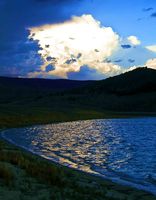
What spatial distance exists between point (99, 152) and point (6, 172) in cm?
2090

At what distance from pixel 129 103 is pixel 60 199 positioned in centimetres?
15437

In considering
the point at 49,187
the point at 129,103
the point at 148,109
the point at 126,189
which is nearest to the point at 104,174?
the point at 126,189

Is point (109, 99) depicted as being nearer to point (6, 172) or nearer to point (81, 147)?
point (81, 147)

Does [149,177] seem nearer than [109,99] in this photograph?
Yes

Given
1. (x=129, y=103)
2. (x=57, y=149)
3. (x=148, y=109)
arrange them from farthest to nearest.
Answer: (x=129, y=103) < (x=148, y=109) < (x=57, y=149)

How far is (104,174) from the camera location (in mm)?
26203

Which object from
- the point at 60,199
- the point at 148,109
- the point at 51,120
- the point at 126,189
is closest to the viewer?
the point at 60,199

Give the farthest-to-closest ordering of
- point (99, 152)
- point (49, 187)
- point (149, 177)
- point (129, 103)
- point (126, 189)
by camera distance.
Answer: point (129, 103) < point (99, 152) < point (149, 177) < point (126, 189) < point (49, 187)

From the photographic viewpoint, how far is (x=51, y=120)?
9450 cm

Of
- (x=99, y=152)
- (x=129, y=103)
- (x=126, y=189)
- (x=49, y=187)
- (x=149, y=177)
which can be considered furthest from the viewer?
(x=129, y=103)

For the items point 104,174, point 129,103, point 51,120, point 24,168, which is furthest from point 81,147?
point 129,103

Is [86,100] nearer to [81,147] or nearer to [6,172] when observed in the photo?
[81,147]

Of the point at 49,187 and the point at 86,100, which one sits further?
the point at 86,100

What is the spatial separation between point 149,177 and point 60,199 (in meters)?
10.1
